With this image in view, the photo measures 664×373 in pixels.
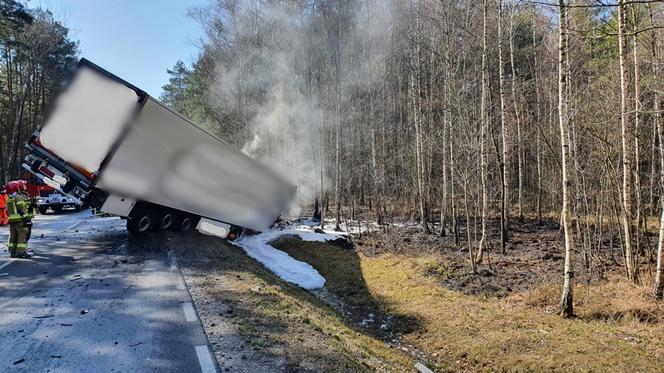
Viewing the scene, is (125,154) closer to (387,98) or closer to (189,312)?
(189,312)

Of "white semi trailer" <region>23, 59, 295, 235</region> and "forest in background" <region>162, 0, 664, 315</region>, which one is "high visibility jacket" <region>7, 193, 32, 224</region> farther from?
"forest in background" <region>162, 0, 664, 315</region>

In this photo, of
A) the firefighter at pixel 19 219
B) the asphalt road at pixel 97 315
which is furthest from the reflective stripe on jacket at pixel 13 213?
the asphalt road at pixel 97 315

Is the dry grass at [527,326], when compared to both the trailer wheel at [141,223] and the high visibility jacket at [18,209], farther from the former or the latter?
the high visibility jacket at [18,209]

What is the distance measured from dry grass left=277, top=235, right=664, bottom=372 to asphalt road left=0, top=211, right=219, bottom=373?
12.9 feet

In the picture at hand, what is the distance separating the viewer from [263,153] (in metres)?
24.8

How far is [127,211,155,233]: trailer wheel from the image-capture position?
11.0 metres

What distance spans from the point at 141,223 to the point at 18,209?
2.93 m

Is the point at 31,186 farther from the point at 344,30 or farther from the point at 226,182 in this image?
the point at 344,30

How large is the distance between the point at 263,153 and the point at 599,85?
16695 millimetres

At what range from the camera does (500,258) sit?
486 inches

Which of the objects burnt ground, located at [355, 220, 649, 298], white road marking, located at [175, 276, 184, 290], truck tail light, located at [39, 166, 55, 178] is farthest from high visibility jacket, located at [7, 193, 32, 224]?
burnt ground, located at [355, 220, 649, 298]

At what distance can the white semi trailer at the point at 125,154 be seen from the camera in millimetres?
9125

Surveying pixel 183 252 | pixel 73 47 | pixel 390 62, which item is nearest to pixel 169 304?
pixel 183 252

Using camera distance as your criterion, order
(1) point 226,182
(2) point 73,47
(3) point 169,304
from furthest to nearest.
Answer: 1. (2) point 73,47
2. (1) point 226,182
3. (3) point 169,304
